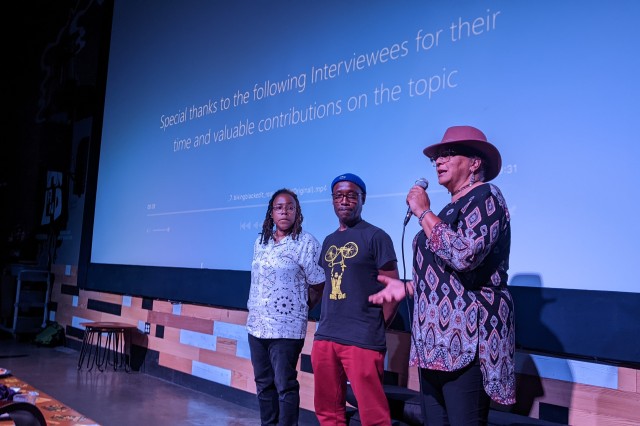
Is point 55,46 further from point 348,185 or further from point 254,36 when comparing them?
point 348,185

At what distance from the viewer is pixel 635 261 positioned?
203 cm

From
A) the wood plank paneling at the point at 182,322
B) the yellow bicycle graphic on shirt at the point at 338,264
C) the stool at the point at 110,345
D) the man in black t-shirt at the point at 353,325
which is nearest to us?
the man in black t-shirt at the point at 353,325

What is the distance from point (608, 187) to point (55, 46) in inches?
293

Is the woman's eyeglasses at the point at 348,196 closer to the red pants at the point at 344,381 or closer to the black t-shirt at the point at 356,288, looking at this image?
the black t-shirt at the point at 356,288

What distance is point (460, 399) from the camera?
1535mm

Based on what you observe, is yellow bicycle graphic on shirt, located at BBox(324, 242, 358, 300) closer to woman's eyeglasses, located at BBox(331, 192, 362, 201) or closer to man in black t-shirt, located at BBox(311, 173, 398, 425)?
man in black t-shirt, located at BBox(311, 173, 398, 425)

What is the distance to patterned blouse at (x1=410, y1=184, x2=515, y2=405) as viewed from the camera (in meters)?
1.54

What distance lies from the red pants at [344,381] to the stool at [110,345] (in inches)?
120

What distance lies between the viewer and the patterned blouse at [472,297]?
1.54 m

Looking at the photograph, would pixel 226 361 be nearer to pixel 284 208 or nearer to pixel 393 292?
pixel 284 208

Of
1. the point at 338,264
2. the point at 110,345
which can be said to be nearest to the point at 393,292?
the point at 338,264

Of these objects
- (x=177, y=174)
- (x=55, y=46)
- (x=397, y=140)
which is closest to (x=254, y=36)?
(x=177, y=174)

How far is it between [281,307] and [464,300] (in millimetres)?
1347
